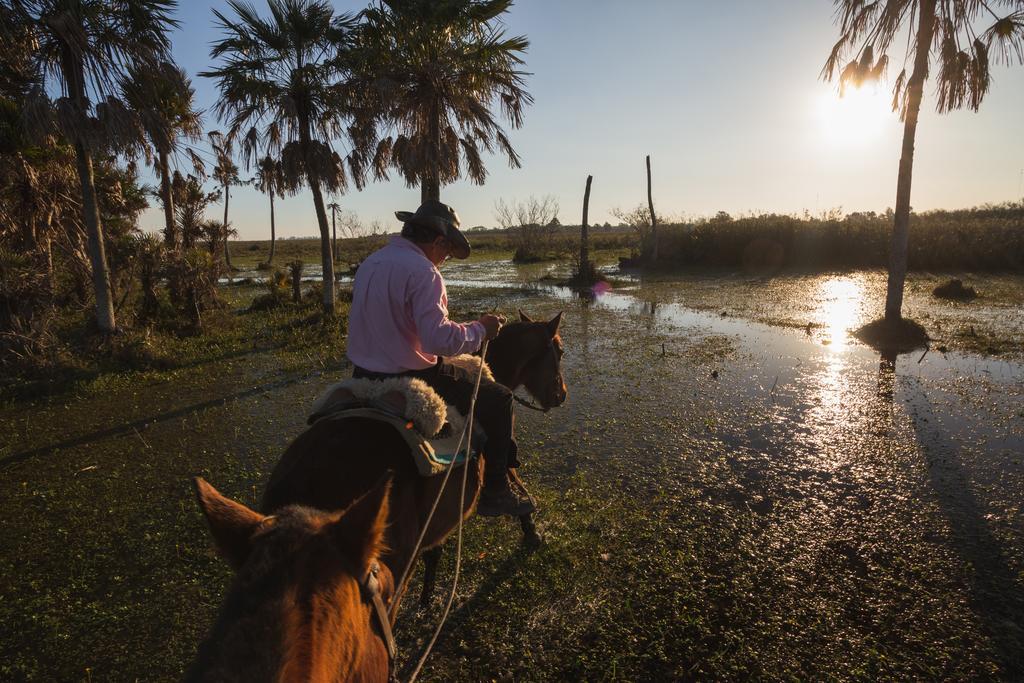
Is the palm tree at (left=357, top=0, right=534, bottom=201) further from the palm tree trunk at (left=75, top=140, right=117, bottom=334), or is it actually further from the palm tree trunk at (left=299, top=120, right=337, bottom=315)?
the palm tree trunk at (left=75, top=140, right=117, bottom=334)

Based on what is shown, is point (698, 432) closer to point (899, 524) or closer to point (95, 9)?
point (899, 524)

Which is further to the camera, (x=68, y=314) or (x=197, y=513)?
(x=68, y=314)

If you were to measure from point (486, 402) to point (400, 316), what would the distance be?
35.0 inches

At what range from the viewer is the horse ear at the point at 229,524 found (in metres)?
1.40

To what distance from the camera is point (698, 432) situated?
277 inches

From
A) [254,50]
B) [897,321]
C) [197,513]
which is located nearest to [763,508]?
[197,513]

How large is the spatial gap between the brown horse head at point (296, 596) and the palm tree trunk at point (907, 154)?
13.6m

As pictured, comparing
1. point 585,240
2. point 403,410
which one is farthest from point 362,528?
point 585,240

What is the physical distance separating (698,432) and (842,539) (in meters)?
2.62

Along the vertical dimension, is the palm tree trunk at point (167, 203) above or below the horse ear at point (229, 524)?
above

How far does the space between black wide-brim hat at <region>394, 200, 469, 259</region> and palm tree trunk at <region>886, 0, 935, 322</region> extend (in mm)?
12078

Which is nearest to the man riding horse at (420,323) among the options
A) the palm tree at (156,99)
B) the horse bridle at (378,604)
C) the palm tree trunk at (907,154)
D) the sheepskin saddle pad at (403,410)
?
the sheepskin saddle pad at (403,410)

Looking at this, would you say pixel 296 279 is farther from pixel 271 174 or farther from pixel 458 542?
pixel 458 542

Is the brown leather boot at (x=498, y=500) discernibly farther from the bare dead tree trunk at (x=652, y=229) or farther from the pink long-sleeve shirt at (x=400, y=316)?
the bare dead tree trunk at (x=652, y=229)
